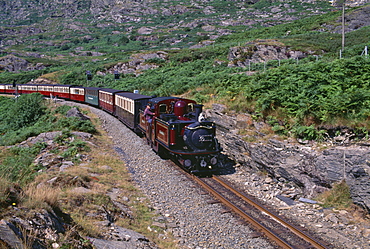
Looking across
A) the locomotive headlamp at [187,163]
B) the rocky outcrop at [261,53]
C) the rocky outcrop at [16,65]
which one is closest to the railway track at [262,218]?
the locomotive headlamp at [187,163]

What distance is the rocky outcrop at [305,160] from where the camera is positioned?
428 inches

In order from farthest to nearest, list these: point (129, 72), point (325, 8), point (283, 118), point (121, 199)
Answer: point (325, 8)
point (129, 72)
point (283, 118)
point (121, 199)

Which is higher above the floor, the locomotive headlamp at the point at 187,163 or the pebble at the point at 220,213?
the locomotive headlamp at the point at 187,163

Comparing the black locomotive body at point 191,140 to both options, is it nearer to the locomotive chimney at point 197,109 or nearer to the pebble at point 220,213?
the locomotive chimney at point 197,109

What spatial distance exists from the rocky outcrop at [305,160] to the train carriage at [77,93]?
112 ft

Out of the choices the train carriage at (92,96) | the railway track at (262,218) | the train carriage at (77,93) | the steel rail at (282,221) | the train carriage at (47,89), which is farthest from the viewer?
the train carriage at (47,89)

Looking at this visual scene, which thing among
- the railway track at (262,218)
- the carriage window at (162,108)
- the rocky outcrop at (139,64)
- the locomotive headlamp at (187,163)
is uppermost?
the rocky outcrop at (139,64)

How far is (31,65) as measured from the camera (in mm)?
107062

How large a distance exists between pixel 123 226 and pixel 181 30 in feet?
485

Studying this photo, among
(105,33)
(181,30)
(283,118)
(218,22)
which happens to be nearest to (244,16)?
(218,22)

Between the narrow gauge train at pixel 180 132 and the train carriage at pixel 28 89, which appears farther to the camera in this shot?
the train carriage at pixel 28 89

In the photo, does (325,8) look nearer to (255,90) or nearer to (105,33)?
(105,33)

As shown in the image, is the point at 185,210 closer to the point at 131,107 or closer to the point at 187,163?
the point at 187,163

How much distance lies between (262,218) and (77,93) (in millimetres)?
43342
